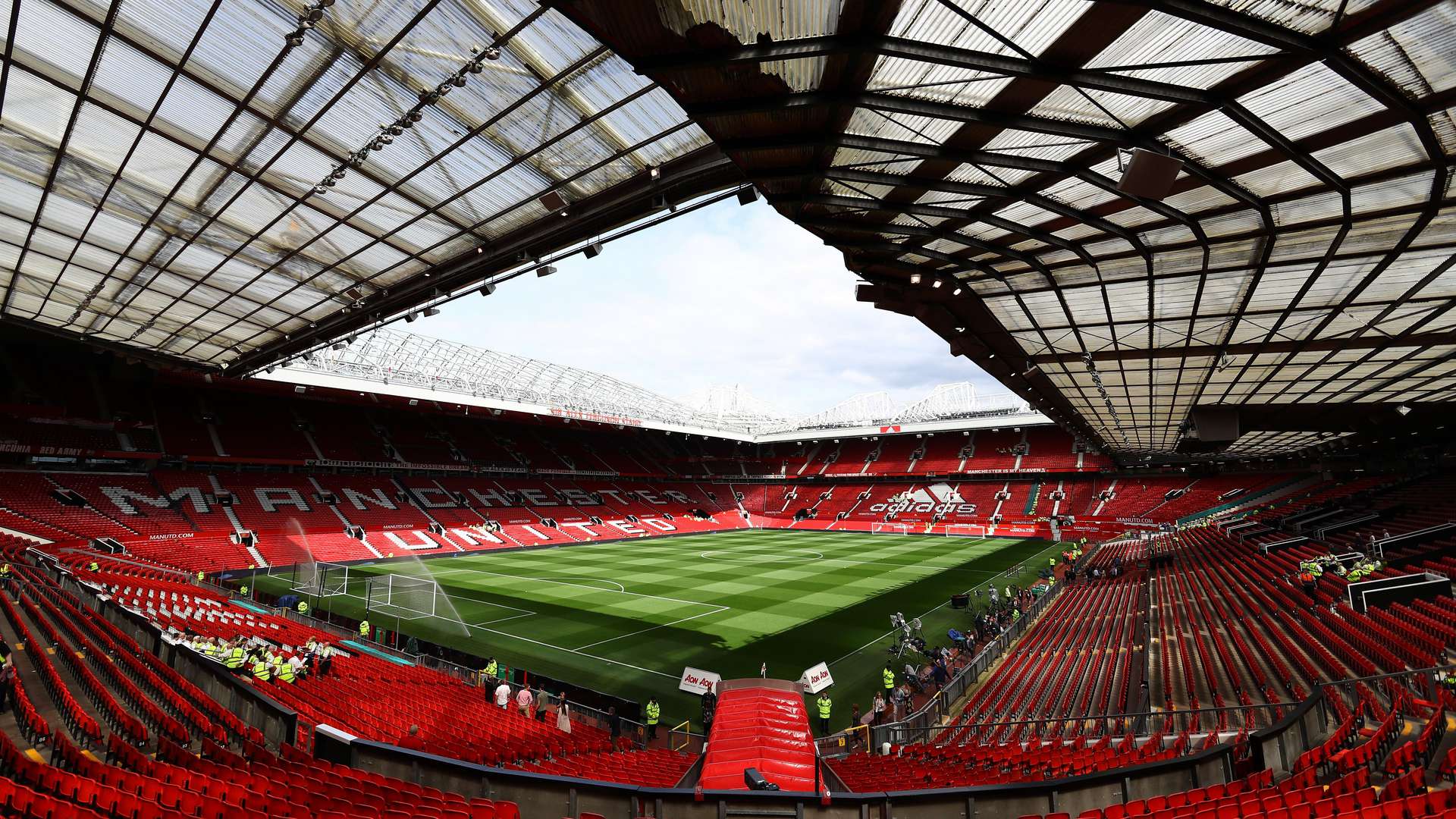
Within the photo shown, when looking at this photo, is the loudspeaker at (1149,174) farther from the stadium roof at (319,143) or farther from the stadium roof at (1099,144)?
the stadium roof at (319,143)

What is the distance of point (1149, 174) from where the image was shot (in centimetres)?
590

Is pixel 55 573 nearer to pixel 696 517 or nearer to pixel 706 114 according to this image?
pixel 706 114

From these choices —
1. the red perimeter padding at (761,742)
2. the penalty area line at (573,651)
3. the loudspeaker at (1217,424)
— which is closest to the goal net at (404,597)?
the penalty area line at (573,651)

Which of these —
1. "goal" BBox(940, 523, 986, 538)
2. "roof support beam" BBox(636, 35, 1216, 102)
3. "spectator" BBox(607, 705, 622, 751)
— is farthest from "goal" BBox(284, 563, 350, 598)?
"goal" BBox(940, 523, 986, 538)

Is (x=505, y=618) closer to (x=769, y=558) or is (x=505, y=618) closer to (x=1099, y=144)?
(x=769, y=558)

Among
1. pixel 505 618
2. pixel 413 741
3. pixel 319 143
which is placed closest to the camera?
pixel 413 741

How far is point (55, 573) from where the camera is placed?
18.8 meters

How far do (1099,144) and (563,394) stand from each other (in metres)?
47.0

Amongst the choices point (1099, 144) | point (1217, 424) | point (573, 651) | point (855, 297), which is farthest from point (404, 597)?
point (1217, 424)

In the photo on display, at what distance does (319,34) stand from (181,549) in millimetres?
31197

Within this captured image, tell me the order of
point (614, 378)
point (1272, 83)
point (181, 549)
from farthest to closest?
1. point (614, 378)
2. point (181, 549)
3. point (1272, 83)

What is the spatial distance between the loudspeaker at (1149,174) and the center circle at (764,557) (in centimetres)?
3303

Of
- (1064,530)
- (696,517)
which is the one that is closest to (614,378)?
(696,517)

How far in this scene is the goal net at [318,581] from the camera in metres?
24.3
